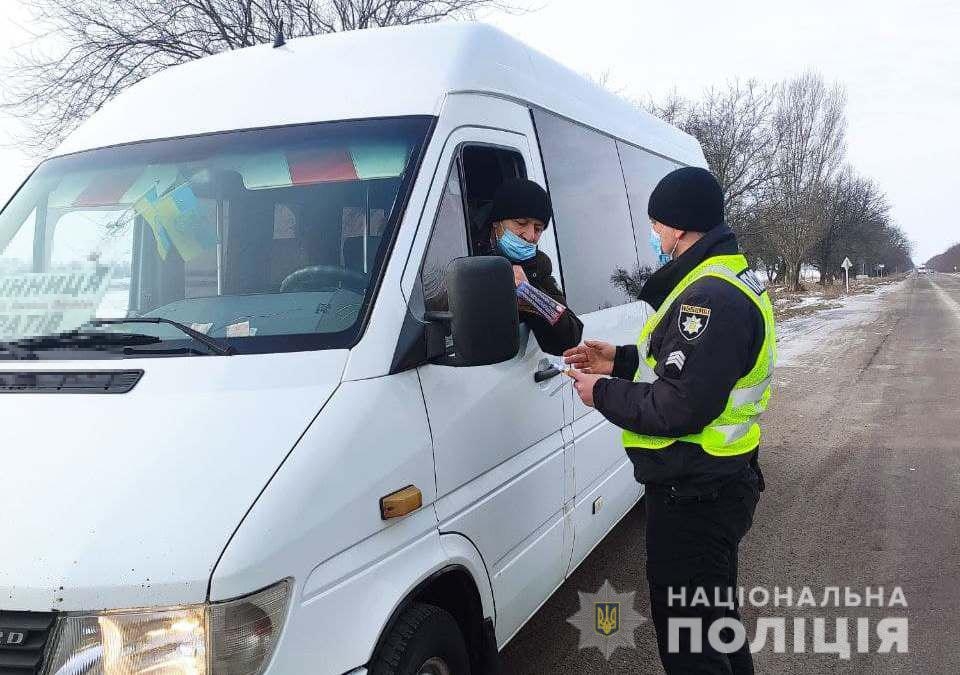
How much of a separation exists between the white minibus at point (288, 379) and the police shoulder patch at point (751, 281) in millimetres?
835

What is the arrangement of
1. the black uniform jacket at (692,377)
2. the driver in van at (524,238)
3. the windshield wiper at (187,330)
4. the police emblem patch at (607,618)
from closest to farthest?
the windshield wiper at (187,330) → the black uniform jacket at (692,377) → the driver in van at (524,238) → the police emblem patch at (607,618)

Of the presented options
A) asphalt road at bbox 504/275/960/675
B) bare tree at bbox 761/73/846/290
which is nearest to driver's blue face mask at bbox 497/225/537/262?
asphalt road at bbox 504/275/960/675

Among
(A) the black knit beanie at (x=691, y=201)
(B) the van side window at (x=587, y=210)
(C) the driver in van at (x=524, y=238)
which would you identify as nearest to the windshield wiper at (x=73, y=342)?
(C) the driver in van at (x=524, y=238)

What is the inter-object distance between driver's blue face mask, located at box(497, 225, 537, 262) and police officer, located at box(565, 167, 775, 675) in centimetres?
61

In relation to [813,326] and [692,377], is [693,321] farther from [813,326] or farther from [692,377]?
[813,326]

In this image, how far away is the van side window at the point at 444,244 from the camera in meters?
2.50

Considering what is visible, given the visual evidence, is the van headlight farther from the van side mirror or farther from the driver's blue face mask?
the driver's blue face mask

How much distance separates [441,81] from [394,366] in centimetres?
117

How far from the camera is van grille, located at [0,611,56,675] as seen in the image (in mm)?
1624

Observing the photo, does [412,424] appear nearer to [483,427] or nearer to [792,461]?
[483,427]

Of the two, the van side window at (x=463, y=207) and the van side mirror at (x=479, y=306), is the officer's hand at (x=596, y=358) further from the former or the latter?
the van side mirror at (x=479, y=306)

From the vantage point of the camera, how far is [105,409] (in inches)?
78.3

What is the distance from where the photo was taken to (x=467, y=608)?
2629 millimetres

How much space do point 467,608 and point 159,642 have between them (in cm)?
120
